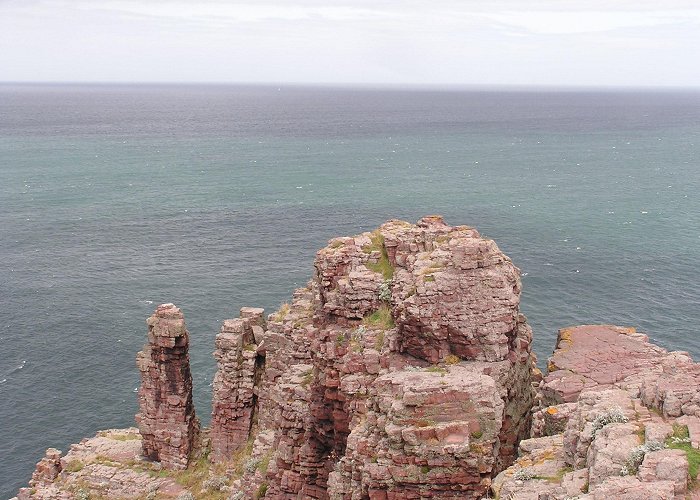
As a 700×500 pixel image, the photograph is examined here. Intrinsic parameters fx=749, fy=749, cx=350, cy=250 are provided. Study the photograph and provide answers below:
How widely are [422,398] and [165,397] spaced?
111ft

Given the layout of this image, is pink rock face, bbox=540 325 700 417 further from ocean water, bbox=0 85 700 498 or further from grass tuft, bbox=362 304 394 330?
ocean water, bbox=0 85 700 498

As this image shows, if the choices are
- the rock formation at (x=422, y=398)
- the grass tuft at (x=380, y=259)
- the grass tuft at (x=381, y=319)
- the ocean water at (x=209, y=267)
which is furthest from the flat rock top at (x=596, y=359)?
the ocean water at (x=209, y=267)

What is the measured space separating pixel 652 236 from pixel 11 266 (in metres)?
121

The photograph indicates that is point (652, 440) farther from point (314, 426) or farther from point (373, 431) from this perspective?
point (314, 426)

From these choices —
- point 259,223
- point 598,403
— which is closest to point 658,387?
point 598,403

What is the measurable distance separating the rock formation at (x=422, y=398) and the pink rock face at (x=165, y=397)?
182 millimetres

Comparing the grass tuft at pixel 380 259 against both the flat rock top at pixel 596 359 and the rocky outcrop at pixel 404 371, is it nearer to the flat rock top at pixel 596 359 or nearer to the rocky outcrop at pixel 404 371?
the rocky outcrop at pixel 404 371

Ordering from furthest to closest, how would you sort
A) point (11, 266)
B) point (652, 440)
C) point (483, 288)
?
point (11, 266) → point (483, 288) → point (652, 440)

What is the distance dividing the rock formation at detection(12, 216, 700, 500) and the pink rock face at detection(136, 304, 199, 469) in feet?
0.60

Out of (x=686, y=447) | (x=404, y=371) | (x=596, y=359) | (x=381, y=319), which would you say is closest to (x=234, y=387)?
(x=381, y=319)

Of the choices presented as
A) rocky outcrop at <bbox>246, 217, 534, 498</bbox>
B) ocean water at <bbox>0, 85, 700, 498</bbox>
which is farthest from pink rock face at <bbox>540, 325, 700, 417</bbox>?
ocean water at <bbox>0, 85, 700, 498</bbox>

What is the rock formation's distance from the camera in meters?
25.8

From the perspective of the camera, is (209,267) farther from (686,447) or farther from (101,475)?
(686,447)

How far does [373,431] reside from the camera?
3138cm
